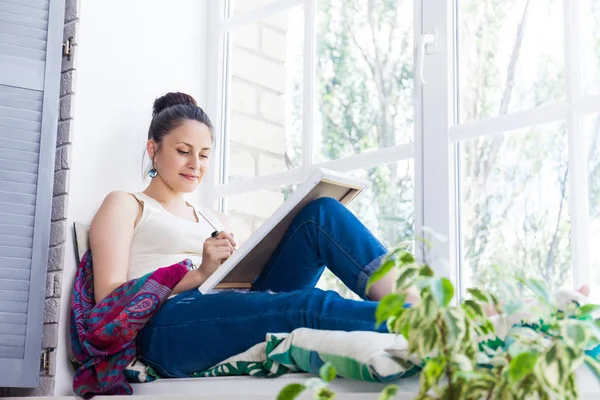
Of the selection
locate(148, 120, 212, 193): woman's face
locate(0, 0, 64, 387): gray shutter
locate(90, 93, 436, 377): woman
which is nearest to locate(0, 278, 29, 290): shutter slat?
locate(0, 0, 64, 387): gray shutter

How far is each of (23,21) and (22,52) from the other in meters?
0.10

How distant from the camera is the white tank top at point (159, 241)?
2.53 metres

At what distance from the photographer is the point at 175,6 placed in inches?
125

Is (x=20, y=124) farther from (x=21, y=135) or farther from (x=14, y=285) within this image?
(x=14, y=285)

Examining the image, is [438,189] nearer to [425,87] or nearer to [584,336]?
[425,87]

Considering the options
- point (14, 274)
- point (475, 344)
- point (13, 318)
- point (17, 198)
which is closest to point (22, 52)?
point (17, 198)

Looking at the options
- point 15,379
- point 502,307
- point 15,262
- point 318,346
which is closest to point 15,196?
point 15,262

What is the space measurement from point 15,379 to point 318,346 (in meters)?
1.10

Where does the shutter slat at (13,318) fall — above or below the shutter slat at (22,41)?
below

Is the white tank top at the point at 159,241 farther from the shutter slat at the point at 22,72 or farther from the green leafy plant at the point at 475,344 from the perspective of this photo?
the green leafy plant at the point at 475,344

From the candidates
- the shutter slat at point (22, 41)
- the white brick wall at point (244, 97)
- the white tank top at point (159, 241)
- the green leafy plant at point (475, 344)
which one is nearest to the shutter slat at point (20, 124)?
the shutter slat at point (22, 41)

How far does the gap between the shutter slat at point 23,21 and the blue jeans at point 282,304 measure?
0.99m

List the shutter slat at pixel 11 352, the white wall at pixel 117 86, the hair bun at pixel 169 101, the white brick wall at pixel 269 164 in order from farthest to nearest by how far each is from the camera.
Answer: the white brick wall at pixel 269 164 < the hair bun at pixel 169 101 < the white wall at pixel 117 86 < the shutter slat at pixel 11 352

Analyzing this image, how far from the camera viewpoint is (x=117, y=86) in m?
2.88
